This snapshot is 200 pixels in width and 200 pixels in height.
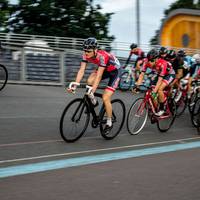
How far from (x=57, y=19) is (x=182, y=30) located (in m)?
13.5

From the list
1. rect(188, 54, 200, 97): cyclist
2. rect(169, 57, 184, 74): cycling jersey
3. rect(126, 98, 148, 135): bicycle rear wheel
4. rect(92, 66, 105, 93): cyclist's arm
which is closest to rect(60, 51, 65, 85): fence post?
rect(188, 54, 200, 97): cyclist

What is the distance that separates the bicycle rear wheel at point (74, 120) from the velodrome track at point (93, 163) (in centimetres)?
17

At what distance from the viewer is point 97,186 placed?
232 inches

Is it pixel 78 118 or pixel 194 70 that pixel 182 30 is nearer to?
pixel 194 70

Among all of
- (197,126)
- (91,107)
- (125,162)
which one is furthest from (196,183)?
(197,126)

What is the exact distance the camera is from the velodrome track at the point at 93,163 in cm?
568

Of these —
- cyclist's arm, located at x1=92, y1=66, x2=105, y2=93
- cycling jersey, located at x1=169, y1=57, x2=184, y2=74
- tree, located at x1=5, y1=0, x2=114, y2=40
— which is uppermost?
tree, located at x1=5, y1=0, x2=114, y2=40

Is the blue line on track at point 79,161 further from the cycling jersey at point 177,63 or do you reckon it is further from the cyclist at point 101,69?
the cycling jersey at point 177,63

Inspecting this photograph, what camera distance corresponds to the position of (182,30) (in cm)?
4131

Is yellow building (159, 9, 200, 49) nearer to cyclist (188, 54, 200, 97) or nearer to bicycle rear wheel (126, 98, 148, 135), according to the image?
cyclist (188, 54, 200, 97)

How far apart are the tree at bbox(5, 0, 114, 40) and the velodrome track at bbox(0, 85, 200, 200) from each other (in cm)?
3720

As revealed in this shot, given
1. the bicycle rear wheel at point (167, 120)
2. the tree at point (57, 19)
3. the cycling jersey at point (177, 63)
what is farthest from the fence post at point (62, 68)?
the tree at point (57, 19)

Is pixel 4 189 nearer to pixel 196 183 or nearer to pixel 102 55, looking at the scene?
pixel 196 183

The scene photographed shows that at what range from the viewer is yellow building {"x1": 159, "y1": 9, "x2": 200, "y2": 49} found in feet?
133
